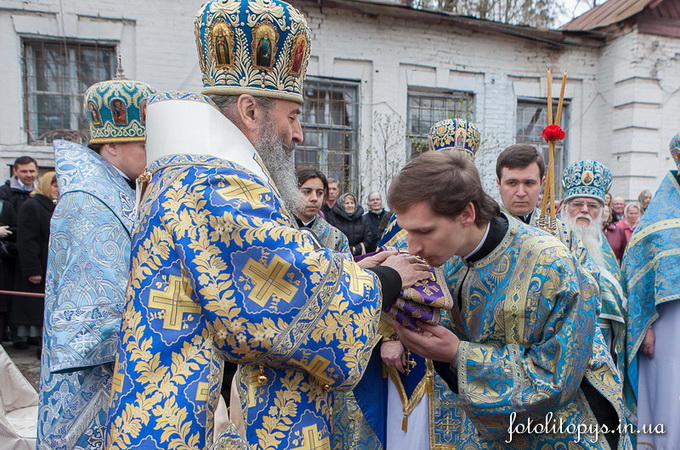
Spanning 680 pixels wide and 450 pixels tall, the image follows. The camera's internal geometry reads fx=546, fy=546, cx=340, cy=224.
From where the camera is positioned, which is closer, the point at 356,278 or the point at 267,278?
the point at 267,278

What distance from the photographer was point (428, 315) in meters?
1.93

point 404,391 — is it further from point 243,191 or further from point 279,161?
point 243,191

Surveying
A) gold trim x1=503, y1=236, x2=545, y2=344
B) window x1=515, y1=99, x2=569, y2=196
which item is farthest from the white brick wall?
gold trim x1=503, y1=236, x2=545, y2=344

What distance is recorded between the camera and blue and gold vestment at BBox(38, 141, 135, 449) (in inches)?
87.8

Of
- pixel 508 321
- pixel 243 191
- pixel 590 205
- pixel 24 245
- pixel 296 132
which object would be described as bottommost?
pixel 24 245

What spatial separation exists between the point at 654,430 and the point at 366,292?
3.14m

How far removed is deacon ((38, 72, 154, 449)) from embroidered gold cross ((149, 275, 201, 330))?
31.2 inches

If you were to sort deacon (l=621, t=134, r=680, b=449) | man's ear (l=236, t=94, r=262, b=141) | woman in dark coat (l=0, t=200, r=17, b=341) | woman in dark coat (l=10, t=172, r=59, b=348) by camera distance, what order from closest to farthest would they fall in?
man's ear (l=236, t=94, r=262, b=141), deacon (l=621, t=134, r=680, b=449), woman in dark coat (l=10, t=172, r=59, b=348), woman in dark coat (l=0, t=200, r=17, b=341)

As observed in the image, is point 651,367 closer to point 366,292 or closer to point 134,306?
point 366,292

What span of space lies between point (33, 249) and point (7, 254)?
0.51 meters

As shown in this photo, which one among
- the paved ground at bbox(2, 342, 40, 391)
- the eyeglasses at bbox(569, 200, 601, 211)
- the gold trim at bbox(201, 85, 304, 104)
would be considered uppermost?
the gold trim at bbox(201, 85, 304, 104)

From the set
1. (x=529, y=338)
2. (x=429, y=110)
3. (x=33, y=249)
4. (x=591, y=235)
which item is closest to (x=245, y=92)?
(x=529, y=338)

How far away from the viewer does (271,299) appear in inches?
61.2

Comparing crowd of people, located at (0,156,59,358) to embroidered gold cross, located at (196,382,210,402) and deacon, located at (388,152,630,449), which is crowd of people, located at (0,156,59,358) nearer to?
embroidered gold cross, located at (196,382,210,402)
